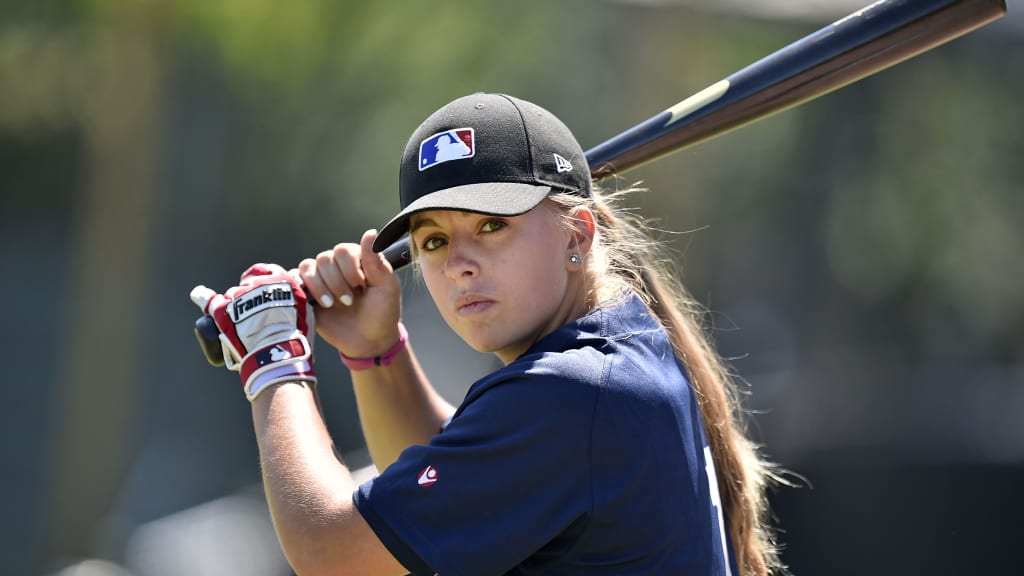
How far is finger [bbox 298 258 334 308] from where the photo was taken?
7.70 ft

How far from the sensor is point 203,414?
23.5ft

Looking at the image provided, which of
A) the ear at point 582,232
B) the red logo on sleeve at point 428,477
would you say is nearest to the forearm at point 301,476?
the red logo on sleeve at point 428,477

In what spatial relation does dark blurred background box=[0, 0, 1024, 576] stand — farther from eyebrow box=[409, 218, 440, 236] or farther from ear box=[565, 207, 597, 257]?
eyebrow box=[409, 218, 440, 236]

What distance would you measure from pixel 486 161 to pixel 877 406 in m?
6.06

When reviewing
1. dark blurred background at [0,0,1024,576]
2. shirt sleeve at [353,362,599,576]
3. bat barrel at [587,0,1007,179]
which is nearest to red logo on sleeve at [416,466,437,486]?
shirt sleeve at [353,362,599,576]

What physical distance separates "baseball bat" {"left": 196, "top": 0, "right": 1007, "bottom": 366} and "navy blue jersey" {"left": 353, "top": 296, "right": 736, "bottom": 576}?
78 cm

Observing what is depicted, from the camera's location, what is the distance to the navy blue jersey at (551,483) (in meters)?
1.66

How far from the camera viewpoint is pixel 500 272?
1883 mm

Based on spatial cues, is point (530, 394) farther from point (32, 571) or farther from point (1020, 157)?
point (1020, 157)

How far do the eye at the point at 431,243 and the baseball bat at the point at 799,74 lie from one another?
526 millimetres

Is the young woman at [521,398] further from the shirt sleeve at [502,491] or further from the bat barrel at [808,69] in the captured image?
the bat barrel at [808,69]

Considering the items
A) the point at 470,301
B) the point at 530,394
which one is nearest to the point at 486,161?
the point at 470,301

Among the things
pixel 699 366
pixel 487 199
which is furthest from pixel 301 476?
pixel 699 366

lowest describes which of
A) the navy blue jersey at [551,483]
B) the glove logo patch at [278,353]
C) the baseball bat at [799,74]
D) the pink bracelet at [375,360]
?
the navy blue jersey at [551,483]
